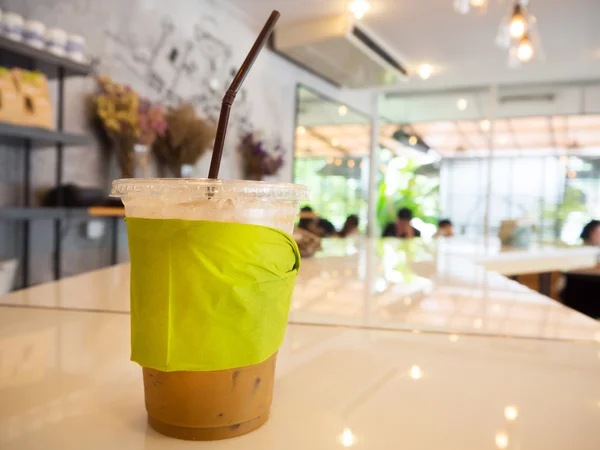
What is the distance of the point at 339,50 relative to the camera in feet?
16.7

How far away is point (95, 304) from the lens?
0.96 m

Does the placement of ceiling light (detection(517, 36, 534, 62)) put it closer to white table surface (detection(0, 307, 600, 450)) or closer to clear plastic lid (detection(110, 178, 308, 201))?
white table surface (detection(0, 307, 600, 450))

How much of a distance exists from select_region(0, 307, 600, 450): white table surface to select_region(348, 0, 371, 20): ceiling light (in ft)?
13.7

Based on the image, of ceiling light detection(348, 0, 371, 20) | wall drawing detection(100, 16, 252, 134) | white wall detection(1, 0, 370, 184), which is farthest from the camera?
ceiling light detection(348, 0, 371, 20)

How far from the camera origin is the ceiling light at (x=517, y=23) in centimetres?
258

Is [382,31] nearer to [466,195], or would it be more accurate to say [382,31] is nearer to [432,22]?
[432,22]

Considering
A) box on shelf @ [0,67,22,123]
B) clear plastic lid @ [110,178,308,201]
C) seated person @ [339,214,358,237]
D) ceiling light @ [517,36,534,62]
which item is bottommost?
seated person @ [339,214,358,237]

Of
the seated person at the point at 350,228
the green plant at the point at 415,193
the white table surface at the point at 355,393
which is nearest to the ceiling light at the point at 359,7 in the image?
the seated person at the point at 350,228

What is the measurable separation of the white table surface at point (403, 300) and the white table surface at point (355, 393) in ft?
0.30

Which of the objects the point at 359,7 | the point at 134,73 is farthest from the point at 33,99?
the point at 359,7

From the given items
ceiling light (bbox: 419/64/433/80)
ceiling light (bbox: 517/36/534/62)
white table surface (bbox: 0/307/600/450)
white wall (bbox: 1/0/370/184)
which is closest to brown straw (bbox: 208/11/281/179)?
white table surface (bbox: 0/307/600/450)

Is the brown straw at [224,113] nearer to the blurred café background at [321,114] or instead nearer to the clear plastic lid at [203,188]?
the clear plastic lid at [203,188]

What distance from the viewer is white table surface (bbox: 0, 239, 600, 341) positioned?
2.77 ft

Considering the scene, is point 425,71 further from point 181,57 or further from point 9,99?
point 9,99
